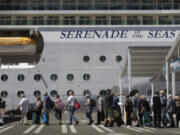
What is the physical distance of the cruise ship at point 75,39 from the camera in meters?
37.2

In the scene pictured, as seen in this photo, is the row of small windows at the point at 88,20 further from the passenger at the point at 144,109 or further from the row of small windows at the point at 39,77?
the passenger at the point at 144,109

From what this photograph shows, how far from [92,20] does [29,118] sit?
11.9 metres

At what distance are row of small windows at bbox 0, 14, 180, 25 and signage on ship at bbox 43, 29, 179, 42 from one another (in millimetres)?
798

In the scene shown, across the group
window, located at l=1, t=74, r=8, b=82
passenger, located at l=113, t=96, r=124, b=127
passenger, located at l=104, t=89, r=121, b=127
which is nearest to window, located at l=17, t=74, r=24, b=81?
window, located at l=1, t=74, r=8, b=82

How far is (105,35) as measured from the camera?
1478 inches

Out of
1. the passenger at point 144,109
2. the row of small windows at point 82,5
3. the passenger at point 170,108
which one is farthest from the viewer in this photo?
the row of small windows at point 82,5

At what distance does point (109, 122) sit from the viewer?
22062mm

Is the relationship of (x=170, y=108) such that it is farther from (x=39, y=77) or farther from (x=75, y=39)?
(x=39, y=77)

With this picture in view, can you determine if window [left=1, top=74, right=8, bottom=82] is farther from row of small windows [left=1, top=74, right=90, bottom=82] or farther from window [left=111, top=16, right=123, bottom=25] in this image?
window [left=111, top=16, right=123, bottom=25]

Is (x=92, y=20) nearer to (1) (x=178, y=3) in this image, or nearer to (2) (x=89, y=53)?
(2) (x=89, y=53)

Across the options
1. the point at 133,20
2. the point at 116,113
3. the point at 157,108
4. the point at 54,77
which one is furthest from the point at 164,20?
the point at 157,108

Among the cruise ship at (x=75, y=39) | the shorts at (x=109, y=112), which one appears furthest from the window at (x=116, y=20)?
the shorts at (x=109, y=112)

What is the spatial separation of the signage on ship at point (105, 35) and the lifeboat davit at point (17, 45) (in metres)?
1.56

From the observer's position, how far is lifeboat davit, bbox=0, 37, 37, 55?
38125mm
